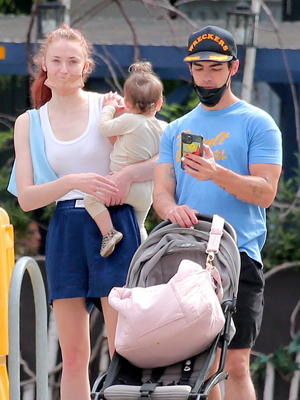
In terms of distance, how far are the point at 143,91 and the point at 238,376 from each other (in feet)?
4.34

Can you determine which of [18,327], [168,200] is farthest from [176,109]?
[18,327]

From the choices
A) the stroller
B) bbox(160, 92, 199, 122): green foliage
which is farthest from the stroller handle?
bbox(160, 92, 199, 122): green foliage

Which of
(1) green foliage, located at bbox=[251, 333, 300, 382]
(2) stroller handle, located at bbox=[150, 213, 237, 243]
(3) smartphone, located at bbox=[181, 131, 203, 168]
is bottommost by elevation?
(1) green foliage, located at bbox=[251, 333, 300, 382]

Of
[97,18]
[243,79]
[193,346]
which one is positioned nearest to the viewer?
[193,346]

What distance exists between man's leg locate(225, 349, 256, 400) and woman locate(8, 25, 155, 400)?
1.83ft

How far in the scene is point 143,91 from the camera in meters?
3.43

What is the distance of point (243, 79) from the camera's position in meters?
6.32

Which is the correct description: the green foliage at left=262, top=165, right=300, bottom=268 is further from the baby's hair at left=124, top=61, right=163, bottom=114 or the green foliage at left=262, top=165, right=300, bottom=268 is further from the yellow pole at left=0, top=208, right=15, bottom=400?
the yellow pole at left=0, top=208, right=15, bottom=400

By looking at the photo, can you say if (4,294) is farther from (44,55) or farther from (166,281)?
(44,55)

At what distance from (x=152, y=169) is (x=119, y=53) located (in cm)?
322

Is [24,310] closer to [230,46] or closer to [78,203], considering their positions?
[78,203]

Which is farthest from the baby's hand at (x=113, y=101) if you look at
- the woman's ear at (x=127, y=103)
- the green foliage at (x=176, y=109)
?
the green foliage at (x=176, y=109)

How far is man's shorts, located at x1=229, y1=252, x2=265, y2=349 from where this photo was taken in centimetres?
319

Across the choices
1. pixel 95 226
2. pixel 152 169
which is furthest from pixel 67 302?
pixel 152 169
